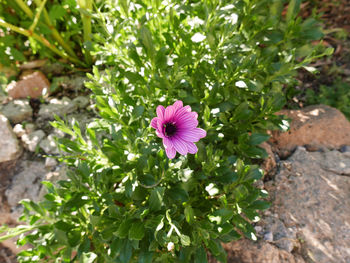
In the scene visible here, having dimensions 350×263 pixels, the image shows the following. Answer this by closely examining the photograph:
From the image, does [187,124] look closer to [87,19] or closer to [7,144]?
[87,19]

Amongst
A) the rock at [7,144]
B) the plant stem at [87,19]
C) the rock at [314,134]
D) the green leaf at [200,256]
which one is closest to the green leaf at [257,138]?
the rock at [314,134]

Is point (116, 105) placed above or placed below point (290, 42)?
above

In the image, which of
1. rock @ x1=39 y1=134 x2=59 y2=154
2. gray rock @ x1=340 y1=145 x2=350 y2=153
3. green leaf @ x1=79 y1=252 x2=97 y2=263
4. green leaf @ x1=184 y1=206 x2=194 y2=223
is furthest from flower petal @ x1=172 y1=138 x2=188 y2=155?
gray rock @ x1=340 y1=145 x2=350 y2=153

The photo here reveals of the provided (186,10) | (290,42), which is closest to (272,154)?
(290,42)

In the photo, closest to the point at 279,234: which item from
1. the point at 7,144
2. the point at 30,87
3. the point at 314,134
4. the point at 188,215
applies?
the point at 188,215

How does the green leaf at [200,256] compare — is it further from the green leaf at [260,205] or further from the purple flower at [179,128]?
the purple flower at [179,128]

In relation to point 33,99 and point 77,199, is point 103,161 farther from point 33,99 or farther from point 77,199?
point 33,99

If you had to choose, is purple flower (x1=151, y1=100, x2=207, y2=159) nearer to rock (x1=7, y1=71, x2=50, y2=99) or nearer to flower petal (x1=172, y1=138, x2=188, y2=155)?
flower petal (x1=172, y1=138, x2=188, y2=155)

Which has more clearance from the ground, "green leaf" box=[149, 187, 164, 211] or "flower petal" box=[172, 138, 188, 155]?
"flower petal" box=[172, 138, 188, 155]
